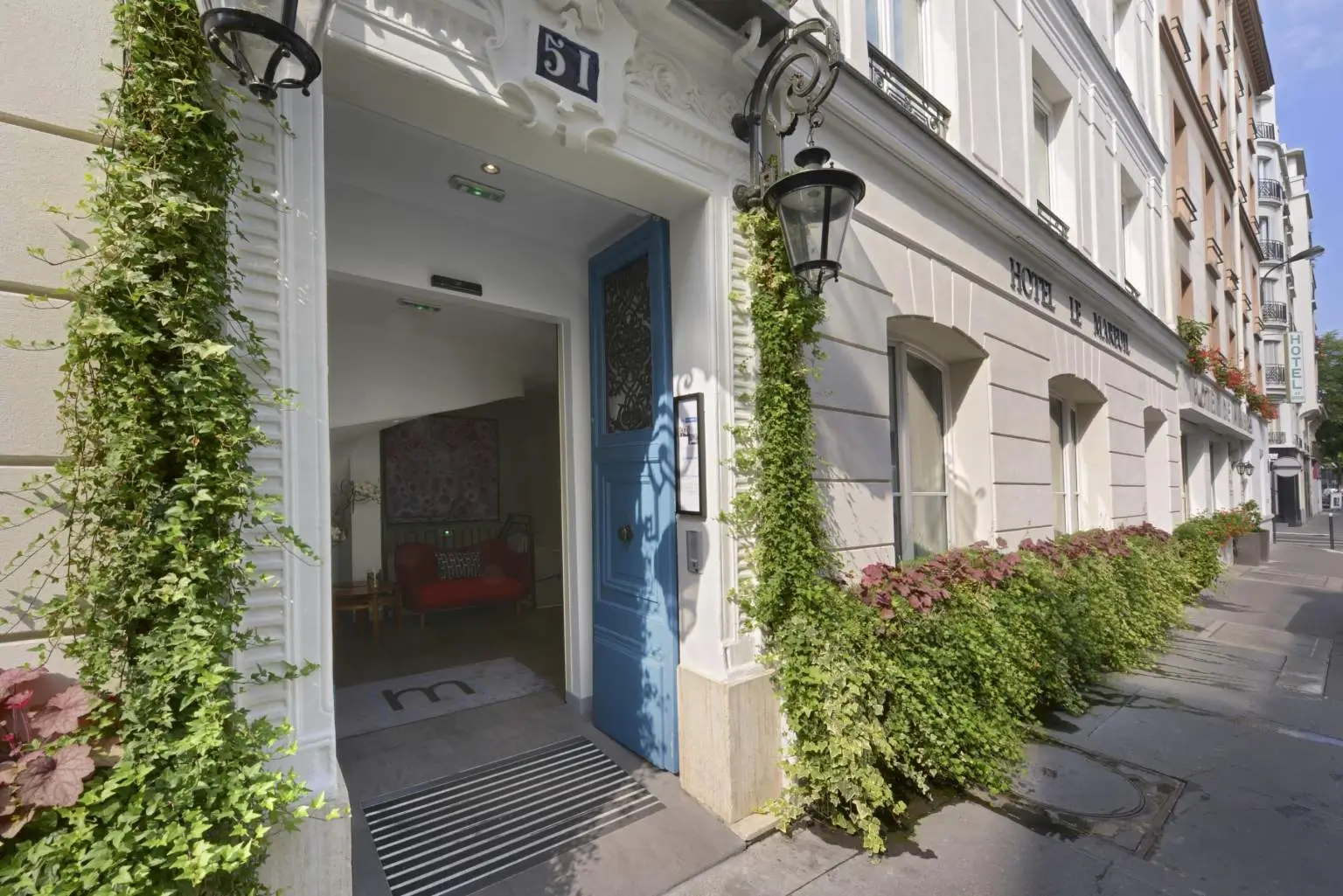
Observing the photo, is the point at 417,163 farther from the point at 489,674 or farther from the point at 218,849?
the point at 489,674

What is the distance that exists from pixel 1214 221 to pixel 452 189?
57.5 feet

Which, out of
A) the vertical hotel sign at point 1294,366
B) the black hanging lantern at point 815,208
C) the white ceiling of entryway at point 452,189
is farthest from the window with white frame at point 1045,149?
the vertical hotel sign at point 1294,366

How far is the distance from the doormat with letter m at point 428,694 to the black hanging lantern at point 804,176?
12.5 feet

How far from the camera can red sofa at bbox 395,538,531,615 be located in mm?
6879

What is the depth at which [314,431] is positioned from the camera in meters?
2.06

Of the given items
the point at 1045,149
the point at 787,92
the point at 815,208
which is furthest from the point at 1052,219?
the point at 815,208

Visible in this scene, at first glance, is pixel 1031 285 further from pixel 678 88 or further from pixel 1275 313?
pixel 1275 313

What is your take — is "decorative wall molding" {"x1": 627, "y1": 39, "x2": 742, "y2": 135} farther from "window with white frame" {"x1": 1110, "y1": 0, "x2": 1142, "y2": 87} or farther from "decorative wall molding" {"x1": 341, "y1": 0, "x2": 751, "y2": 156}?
"window with white frame" {"x1": 1110, "y1": 0, "x2": 1142, "y2": 87}

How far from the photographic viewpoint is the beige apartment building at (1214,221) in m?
11.2

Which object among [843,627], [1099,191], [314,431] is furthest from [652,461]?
[1099,191]

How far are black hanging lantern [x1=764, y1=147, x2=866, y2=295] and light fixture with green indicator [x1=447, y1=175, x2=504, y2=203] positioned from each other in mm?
1659

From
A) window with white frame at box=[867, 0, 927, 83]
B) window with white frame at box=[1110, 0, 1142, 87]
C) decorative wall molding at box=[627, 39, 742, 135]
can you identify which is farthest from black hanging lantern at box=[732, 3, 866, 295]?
window with white frame at box=[1110, 0, 1142, 87]

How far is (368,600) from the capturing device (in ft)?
21.9

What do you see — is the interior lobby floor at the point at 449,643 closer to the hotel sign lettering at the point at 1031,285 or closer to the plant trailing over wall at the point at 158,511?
the plant trailing over wall at the point at 158,511
